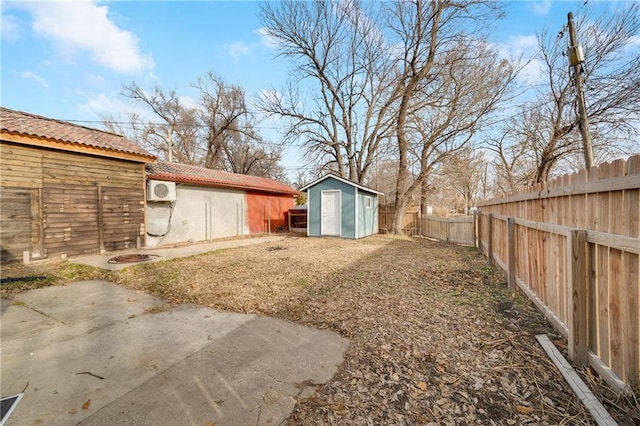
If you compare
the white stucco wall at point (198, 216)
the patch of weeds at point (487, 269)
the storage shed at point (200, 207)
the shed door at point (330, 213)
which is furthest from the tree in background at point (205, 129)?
the patch of weeds at point (487, 269)

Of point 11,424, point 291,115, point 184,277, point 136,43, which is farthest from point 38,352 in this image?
point 291,115

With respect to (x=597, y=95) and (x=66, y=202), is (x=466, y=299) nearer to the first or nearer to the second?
(x=66, y=202)

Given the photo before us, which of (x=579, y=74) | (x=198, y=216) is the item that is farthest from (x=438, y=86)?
(x=198, y=216)

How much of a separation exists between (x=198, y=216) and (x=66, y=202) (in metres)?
4.08

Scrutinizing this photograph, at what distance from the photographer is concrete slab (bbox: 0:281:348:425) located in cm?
170

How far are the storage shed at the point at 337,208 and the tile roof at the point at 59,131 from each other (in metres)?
6.40

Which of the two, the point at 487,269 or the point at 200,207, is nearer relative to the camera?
the point at 487,269

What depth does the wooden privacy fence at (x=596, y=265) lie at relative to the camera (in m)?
1.57

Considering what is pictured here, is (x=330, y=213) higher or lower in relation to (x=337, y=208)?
lower

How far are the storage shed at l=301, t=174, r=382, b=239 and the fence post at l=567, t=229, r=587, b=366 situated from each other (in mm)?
9090

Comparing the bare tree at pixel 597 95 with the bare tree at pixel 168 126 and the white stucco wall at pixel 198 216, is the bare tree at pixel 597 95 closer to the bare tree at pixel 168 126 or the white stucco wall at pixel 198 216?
the white stucco wall at pixel 198 216

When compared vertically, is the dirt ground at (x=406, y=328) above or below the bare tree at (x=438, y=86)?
below

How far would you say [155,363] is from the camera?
223cm

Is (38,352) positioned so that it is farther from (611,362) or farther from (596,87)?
(596,87)
